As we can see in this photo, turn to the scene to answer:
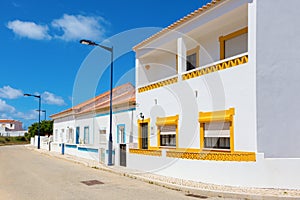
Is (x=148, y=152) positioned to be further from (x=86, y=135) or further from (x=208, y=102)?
(x=86, y=135)

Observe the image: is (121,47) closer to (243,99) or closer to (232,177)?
(243,99)

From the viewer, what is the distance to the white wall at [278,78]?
1063 centimetres

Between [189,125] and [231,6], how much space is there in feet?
17.1

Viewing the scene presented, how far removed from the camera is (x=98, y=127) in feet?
83.3

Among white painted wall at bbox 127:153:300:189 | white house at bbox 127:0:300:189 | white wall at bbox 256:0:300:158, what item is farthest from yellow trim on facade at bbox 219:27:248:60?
white painted wall at bbox 127:153:300:189

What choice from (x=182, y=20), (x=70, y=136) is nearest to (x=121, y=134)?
(x=182, y=20)

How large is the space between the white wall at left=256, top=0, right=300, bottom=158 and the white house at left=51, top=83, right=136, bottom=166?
26.9ft

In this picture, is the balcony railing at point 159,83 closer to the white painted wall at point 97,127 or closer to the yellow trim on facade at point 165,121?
the yellow trim on facade at point 165,121

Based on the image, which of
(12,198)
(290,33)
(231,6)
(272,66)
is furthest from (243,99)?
(12,198)

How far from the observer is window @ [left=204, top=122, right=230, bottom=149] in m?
12.3

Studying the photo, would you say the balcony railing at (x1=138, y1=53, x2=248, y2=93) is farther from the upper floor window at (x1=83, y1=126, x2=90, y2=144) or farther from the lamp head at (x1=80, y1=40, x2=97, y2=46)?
the upper floor window at (x1=83, y1=126, x2=90, y2=144)

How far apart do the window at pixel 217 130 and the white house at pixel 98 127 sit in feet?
16.6

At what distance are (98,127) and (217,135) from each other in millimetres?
14307

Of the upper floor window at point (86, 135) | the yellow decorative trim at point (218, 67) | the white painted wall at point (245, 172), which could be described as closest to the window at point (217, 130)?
the white painted wall at point (245, 172)
